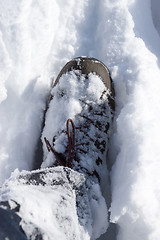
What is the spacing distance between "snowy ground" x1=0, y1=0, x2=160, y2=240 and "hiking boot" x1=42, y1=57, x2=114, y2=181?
0.24 ft

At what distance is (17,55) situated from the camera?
1.68 metres

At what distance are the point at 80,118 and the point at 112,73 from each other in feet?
1.20

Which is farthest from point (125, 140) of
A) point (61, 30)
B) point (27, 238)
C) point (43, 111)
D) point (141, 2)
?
point (141, 2)

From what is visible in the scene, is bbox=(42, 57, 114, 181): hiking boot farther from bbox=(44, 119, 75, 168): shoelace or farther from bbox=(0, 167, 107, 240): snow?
bbox=(0, 167, 107, 240): snow

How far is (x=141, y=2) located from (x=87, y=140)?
1.12 m

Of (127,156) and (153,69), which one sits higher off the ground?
(153,69)

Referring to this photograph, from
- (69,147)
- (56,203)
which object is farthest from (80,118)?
(56,203)

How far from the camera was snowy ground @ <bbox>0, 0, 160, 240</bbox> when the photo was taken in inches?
48.0

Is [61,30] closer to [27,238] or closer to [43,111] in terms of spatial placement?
[43,111]

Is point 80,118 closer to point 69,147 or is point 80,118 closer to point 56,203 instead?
point 69,147

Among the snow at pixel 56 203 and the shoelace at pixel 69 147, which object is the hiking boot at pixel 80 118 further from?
the snow at pixel 56 203

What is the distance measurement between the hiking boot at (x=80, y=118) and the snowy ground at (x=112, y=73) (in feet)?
0.24

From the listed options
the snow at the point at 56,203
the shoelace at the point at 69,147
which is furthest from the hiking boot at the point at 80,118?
the snow at the point at 56,203

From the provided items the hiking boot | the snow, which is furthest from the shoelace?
the snow
